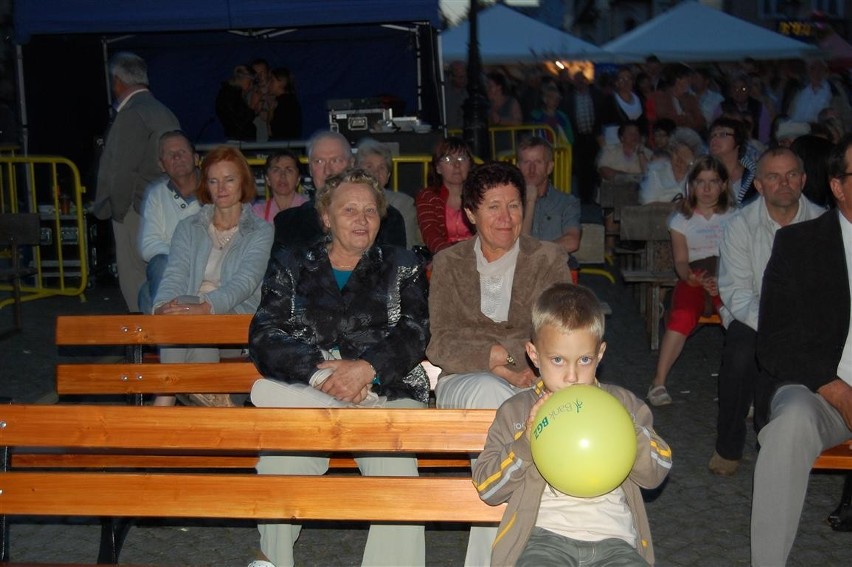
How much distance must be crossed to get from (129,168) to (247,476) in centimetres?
582

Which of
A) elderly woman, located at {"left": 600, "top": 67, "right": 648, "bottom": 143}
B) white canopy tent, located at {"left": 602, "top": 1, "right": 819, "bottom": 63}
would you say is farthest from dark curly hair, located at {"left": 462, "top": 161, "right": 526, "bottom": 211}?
white canopy tent, located at {"left": 602, "top": 1, "right": 819, "bottom": 63}

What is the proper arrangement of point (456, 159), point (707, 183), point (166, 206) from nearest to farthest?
Result: point (166, 206)
point (707, 183)
point (456, 159)

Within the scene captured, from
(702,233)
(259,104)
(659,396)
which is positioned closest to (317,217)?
(659,396)

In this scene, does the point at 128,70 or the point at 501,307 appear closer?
the point at 501,307

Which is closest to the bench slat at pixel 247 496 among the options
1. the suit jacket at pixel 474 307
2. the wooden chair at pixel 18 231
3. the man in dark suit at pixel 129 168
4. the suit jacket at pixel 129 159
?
the suit jacket at pixel 474 307

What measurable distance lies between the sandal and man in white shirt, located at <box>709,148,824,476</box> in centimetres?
136

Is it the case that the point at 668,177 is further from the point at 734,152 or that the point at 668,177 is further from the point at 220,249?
the point at 220,249

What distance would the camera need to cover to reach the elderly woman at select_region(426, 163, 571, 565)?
5164 millimetres

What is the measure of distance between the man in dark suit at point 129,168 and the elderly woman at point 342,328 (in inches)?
169

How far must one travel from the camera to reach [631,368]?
8891 millimetres

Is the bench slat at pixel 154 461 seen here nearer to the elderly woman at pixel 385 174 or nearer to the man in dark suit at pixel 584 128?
the elderly woman at pixel 385 174

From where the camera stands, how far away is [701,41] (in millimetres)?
21234

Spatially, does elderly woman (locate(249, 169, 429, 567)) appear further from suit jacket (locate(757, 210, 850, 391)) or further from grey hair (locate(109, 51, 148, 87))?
grey hair (locate(109, 51, 148, 87))

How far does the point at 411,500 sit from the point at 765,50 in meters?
19.0
